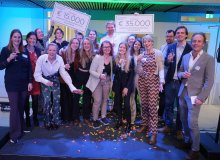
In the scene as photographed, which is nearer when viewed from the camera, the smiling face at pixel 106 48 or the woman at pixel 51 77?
the woman at pixel 51 77

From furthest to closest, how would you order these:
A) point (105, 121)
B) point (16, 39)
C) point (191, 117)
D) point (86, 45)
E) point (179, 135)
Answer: point (105, 121) → point (86, 45) → point (179, 135) → point (16, 39) → point (191, 117)

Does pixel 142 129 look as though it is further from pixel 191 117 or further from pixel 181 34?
pixel 181 34

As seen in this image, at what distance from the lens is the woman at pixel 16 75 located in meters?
3.23

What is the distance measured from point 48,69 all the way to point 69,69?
1.31 feet

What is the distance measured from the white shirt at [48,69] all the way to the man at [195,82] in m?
1.70

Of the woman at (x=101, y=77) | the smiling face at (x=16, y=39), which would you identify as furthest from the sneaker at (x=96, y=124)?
the smiling face at (x=16, y=39)

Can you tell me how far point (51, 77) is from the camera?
12.3ft

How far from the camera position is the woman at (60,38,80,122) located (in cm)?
390

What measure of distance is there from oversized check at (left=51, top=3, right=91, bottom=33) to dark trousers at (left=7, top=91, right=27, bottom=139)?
1.39 metres

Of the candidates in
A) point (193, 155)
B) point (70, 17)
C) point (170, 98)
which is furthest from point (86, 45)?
point (193, 155)

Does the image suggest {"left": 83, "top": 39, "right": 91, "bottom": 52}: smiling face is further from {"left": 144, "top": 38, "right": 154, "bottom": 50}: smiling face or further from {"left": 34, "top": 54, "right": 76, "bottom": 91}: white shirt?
{"left": 144, "top": 38, "right": 154, "bottom": 50}: smiling face

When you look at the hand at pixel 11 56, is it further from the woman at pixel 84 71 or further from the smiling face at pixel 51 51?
the woman at pixel 84 71

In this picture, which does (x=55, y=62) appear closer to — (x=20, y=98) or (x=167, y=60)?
(x=20, y=98)

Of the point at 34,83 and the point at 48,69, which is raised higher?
the point at 48,69
